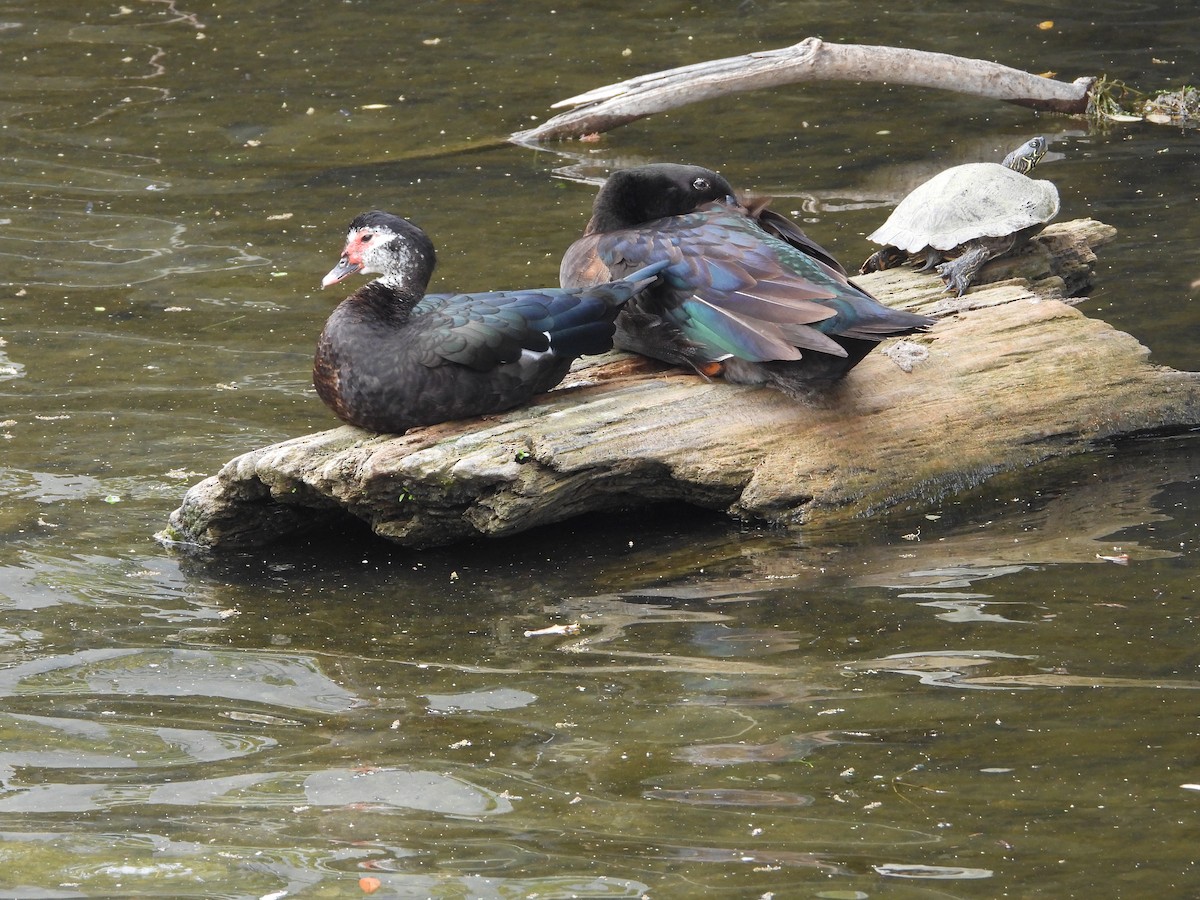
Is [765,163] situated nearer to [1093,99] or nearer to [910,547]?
[1093,99]

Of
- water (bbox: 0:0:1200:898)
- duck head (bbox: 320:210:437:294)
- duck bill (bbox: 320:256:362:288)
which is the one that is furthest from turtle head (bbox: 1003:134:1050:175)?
duck bill (bbox: 320:256:362:288)

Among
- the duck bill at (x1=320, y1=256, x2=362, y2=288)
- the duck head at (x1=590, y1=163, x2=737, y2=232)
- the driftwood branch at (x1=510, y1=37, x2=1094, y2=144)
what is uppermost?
the driftwood branch at (x1=510, y1=37, x2=1094, y2=144)

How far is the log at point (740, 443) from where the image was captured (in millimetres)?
5234

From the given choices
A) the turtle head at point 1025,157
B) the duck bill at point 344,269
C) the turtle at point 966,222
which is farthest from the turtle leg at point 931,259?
the duck bill at point 344,269

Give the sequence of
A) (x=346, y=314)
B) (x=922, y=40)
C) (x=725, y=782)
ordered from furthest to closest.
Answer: (x=922, y=40), (x=346, y=314), (x=725, y=782)

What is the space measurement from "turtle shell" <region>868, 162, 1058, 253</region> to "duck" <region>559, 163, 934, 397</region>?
696 millimetres

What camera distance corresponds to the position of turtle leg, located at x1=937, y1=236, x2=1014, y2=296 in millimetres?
6473

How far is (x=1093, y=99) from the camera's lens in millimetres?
10547

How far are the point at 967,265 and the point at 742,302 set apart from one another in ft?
4.67

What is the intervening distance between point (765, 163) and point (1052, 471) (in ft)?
15.2

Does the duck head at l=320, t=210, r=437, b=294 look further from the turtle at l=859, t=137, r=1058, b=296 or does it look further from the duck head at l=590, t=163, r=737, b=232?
the turtle at l=859, t=137, r=1058, b=296

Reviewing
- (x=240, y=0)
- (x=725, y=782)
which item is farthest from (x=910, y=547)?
(x=240, y=0)

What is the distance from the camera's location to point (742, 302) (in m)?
5.54

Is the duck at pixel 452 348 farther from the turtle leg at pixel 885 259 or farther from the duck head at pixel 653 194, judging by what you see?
the turtle leg at pixel 885 259
